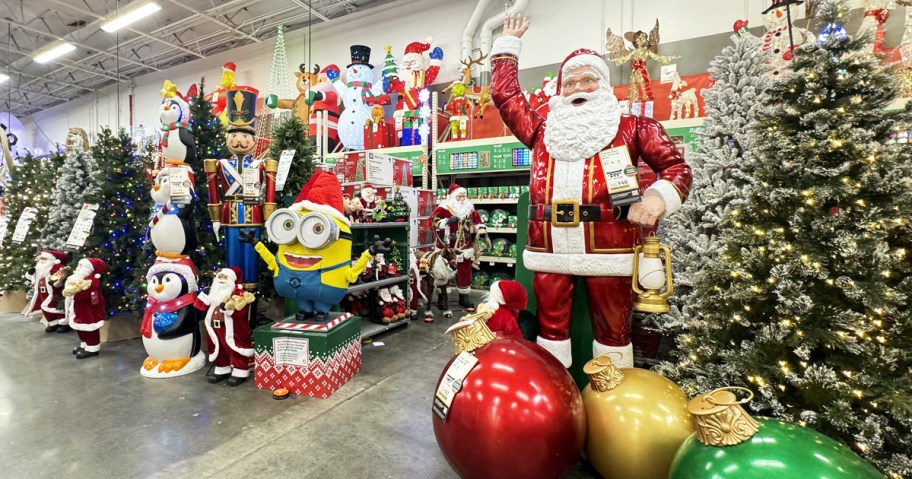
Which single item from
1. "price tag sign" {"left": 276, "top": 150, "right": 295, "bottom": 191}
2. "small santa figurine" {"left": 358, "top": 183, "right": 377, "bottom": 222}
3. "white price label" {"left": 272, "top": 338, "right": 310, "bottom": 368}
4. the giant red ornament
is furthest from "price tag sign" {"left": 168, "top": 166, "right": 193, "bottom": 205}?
the giant red ornament

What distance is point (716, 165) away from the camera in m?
2.60

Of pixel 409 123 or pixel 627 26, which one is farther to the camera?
pixel 409 123

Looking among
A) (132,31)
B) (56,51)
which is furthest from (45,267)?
(132,31)

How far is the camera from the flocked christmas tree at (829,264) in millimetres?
1307

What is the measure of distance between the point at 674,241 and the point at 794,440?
1753mm

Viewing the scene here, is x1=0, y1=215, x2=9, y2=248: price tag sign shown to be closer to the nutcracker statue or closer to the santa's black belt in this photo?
the nutcracker statue

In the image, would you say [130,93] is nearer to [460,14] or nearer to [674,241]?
[460,14]

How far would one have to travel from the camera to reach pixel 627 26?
242 inches

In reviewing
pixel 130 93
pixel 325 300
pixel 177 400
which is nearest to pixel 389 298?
pixel 325 300

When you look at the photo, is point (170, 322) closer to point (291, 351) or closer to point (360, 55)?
point (291, 351)

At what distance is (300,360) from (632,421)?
6.25ft

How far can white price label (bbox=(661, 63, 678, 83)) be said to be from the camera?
514cm

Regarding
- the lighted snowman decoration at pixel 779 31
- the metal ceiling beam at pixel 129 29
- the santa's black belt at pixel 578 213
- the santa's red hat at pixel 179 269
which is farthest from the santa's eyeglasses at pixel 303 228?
the metal ceiling beam at pixel 129 29

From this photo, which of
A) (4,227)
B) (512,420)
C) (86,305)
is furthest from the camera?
(4,227)
